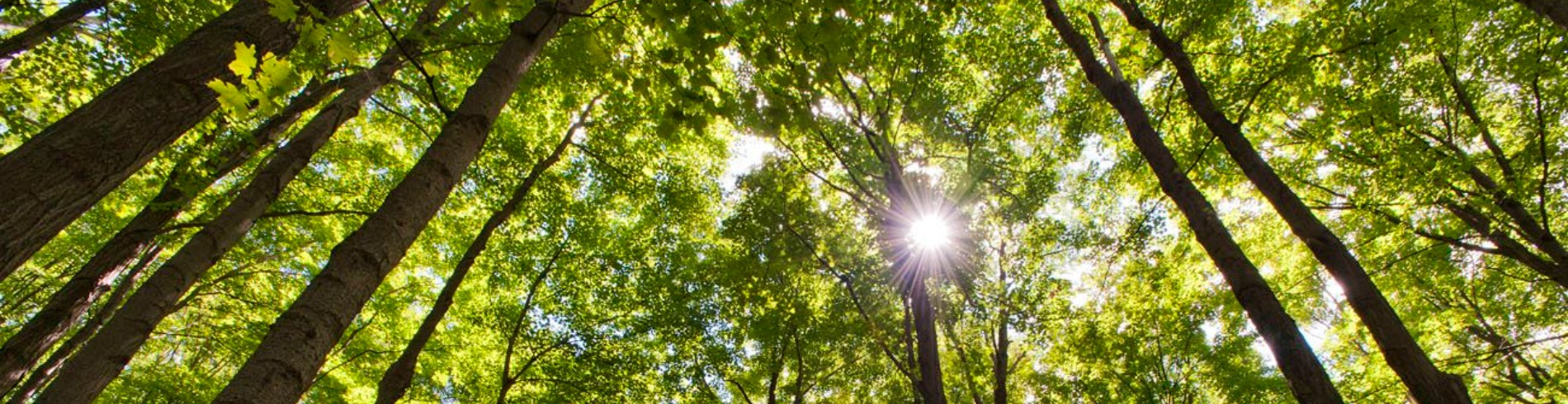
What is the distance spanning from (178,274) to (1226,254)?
23.8 feet

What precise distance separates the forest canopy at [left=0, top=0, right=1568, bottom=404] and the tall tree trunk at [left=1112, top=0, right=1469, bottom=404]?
2 centimetres

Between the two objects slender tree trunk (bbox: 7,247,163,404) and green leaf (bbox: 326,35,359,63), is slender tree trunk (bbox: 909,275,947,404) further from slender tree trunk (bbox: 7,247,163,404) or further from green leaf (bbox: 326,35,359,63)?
slender tree trunk (bbox: 7,247,163,404)

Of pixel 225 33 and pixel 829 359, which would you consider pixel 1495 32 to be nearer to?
pixel 829 359

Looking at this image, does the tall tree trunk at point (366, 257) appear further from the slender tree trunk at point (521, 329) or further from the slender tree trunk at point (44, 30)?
the slender tree trunk at point (521, 329)

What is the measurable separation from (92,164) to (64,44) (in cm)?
805

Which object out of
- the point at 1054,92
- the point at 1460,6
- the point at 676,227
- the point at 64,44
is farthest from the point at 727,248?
the point at 1460,6

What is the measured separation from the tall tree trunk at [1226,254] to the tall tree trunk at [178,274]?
494 cm

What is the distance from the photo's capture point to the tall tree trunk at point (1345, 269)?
8.70 ft

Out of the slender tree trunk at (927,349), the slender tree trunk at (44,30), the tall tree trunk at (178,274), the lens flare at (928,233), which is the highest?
the lens flare at (928,233)

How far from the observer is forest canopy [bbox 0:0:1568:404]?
8.92 feet

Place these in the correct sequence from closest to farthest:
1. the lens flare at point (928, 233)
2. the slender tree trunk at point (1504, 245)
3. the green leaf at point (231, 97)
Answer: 1. the green leaf at point (231, 97)
2. the slender tree trunk at point (1504, 245)
3. the lens flare at point (928, 233)

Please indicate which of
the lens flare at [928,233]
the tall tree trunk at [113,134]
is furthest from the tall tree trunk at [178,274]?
the lens flare at [928,233]

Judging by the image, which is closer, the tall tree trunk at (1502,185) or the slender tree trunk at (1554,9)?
the slender tree trunk at (1554,9)

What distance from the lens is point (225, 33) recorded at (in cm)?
271
